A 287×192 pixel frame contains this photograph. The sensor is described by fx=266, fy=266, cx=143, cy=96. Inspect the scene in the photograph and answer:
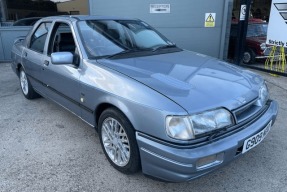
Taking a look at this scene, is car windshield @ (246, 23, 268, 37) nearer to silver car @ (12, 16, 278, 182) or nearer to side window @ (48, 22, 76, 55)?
silver car @ (12, 16, 278, 182)

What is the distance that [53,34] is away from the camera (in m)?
3.62

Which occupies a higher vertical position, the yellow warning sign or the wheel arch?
the yellow warning sign

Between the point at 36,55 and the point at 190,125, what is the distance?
2.80m

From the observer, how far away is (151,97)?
216 centimetres

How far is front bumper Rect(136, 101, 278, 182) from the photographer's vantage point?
1970 mm

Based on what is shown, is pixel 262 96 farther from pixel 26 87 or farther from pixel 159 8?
pixel 159 8

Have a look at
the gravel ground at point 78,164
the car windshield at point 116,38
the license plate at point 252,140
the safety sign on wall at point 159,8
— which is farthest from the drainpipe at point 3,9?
the license plate at point 252,140

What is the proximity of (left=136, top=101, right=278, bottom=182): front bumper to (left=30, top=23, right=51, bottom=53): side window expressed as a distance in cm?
239

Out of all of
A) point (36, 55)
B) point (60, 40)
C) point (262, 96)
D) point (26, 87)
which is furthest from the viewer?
point (26, 87)

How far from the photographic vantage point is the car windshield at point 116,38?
305 centimetres

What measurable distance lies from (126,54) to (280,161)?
81.7 inches

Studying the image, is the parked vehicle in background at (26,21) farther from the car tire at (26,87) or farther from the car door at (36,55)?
the car door at (36,55)

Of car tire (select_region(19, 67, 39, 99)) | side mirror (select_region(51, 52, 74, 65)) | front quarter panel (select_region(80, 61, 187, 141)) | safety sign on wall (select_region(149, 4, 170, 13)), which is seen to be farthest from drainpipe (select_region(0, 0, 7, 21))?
front quarter panel (select_region(80, 61, 187, 141))

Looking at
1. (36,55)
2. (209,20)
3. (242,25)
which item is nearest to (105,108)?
(36,55)
